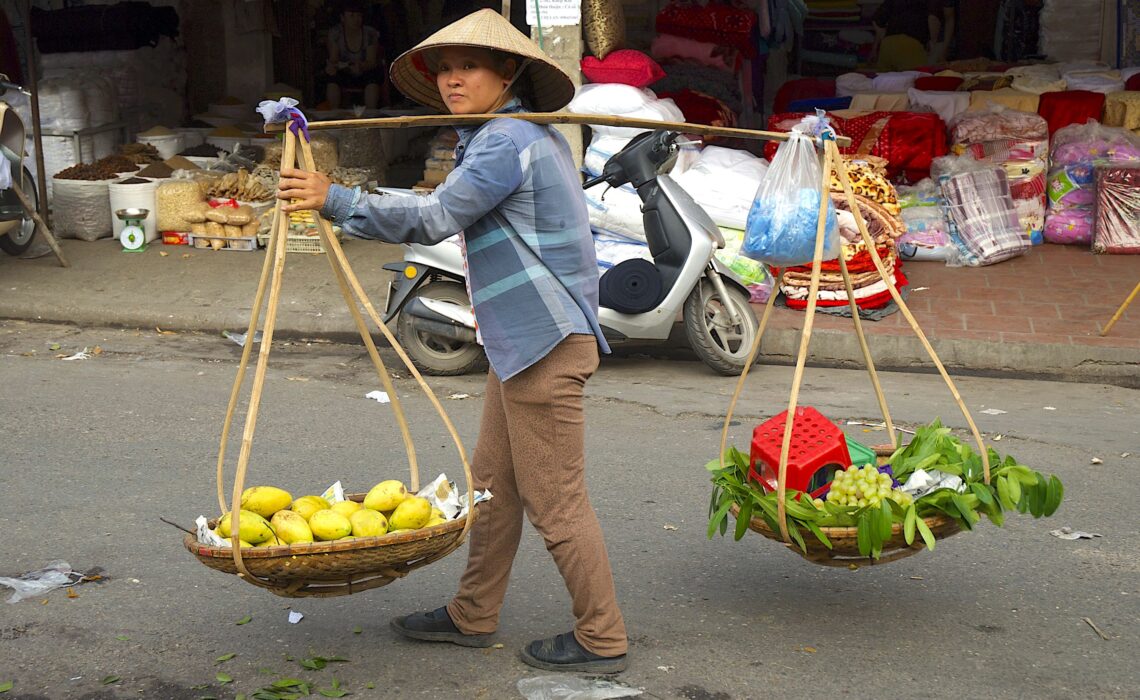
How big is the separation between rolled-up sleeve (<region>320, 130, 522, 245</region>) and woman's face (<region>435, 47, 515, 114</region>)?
114 millimetres

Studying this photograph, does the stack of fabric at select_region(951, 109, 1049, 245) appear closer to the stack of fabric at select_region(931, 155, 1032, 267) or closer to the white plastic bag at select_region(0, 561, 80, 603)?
the stack of fabric at select_region(931, 155, 1032, 267)

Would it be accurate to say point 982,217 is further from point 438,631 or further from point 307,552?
point 307,552

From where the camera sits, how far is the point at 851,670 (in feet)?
11.3

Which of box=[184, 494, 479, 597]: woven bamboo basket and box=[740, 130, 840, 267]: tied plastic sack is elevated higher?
box=[740, 130, 840, 267]: tied plastic sack

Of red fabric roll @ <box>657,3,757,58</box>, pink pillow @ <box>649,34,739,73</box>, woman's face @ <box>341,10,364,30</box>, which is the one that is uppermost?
woman's face @ <box>341,10,364,30</box>

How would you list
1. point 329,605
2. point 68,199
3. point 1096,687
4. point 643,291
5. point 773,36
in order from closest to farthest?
point 1096,687
point 329,605
point 643,291
point 68,199
point 773,36

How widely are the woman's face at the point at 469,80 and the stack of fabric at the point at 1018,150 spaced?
6.53m

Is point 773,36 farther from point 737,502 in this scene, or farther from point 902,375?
point 737,502

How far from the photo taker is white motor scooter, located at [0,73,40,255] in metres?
8.27

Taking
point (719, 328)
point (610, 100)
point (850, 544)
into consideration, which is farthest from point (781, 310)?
point (850, 544)

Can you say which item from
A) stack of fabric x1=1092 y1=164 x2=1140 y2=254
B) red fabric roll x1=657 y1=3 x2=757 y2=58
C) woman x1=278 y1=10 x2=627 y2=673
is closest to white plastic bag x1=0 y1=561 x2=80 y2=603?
woman x1=278 y1=10 x2=627 y2=673

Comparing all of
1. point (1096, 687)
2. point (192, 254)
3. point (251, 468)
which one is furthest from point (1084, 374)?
point (192, 254)

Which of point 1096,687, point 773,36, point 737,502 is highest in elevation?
point 773,36

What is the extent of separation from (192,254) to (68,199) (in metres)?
Result: 1.16
